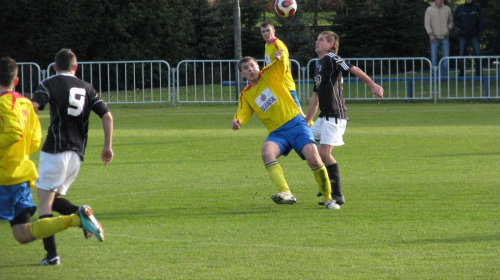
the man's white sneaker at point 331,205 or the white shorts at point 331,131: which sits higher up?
the white shorts at point 331,131

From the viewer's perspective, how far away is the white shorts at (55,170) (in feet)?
21.4

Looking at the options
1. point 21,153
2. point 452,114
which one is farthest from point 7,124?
point 452,114

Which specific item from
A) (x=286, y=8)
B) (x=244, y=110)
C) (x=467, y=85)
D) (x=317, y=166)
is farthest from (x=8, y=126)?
(x=467, y=85)

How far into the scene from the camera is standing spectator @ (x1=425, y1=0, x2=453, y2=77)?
950 inches

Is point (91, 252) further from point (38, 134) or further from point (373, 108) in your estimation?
point (373, 108)

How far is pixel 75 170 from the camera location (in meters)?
6.68

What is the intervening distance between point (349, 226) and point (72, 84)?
112 inches

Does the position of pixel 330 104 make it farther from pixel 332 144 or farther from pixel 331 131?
pixel 332 144

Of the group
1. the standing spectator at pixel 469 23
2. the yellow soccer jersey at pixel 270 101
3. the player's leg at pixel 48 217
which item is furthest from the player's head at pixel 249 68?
the standing spectator at pixel 469 23

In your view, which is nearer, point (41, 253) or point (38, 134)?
point (38, 134)

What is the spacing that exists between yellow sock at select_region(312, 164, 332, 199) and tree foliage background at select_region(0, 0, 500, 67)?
27.3 metres

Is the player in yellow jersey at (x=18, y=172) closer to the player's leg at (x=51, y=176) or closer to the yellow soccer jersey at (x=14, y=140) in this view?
the yellow soccer jersey at (x=14, y=140)

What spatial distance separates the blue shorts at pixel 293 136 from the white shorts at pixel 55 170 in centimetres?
288

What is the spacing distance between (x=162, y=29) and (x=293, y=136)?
99.2 feet
